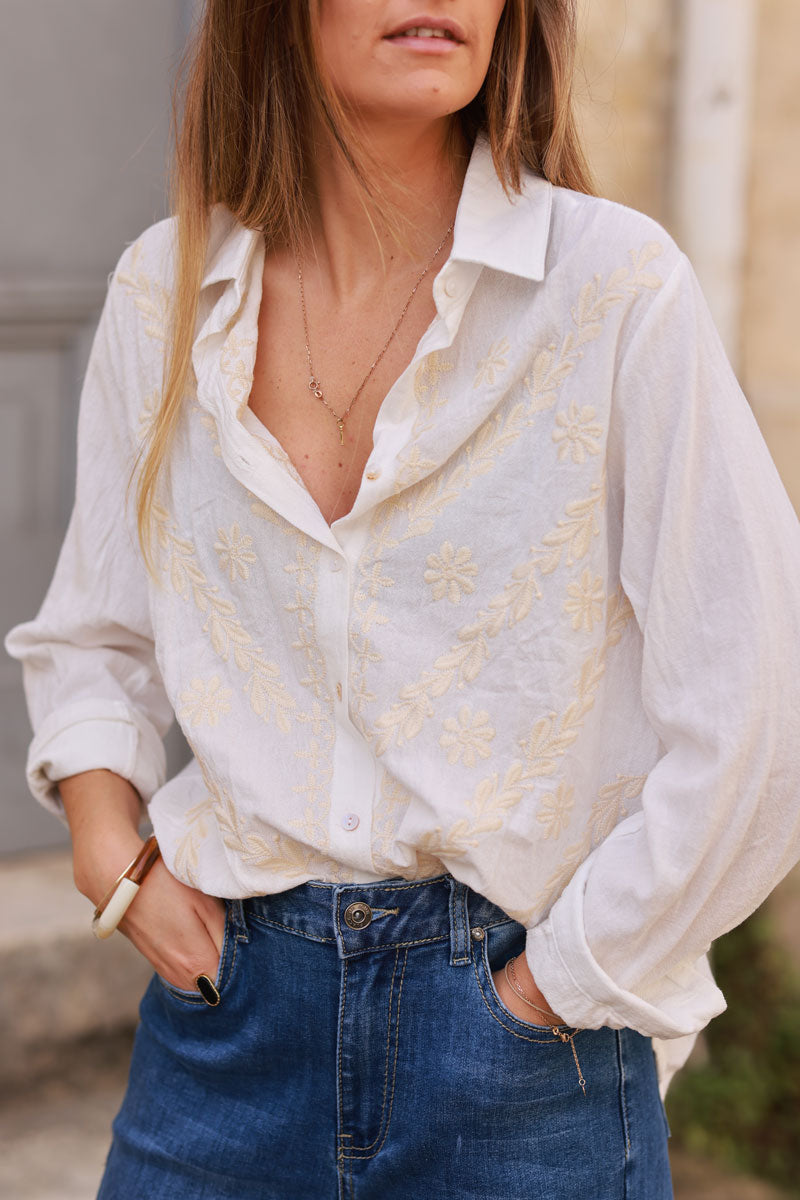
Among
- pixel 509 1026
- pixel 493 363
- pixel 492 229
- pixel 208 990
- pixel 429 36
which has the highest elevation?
pixel 429 36

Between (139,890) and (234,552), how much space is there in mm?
415

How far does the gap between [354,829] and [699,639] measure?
15.1 inches

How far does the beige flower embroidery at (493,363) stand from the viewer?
1240 millimetres

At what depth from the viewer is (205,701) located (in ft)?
4.57

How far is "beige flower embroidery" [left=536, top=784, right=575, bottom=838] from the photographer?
1.25 m

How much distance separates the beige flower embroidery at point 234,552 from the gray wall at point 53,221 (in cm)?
165

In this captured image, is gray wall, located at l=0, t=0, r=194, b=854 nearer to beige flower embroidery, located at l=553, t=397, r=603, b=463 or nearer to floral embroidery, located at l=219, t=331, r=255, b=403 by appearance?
floral embroidery, located at l=219, t=331, r=255, b=403

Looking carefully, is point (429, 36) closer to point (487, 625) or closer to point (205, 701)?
point (487, 625)

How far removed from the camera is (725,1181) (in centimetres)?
285

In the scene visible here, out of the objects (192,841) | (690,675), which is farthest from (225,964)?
(690,675)

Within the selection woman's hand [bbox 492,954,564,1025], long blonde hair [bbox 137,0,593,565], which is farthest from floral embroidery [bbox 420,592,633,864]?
long blonde hair [bbox 137,0,593,565]

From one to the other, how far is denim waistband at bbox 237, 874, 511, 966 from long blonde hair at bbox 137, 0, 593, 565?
1.50 ft

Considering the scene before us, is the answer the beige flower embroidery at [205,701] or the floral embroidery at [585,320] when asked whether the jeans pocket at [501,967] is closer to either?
the beige flower embroidery at [205,701]

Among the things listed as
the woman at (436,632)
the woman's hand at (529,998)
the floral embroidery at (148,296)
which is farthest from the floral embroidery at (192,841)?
the floral embroidery at (148,296)
